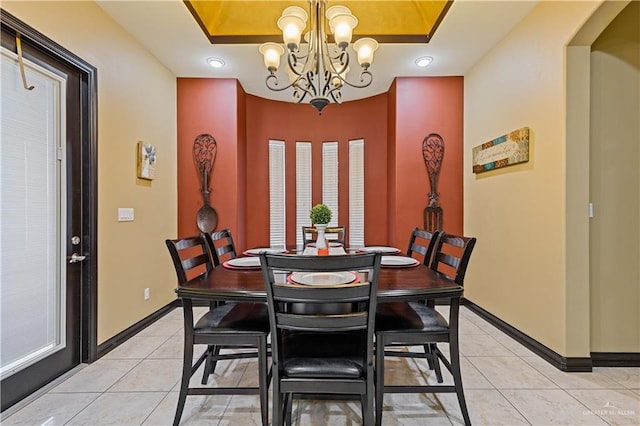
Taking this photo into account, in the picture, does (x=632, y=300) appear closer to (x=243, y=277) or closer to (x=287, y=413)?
(x=287, y=413)

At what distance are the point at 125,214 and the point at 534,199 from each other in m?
3.61

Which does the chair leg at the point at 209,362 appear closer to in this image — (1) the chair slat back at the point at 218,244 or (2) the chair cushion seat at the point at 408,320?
(1) the chair slat back at the point at 218,244

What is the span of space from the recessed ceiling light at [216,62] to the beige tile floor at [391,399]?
297 centimetres

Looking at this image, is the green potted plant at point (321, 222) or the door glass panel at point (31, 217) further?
the green potted plant at point (321, 222)

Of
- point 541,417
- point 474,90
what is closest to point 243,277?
point 541,417

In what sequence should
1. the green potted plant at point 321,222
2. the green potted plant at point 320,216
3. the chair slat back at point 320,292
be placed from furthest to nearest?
the green potted plant at point 320,216
the green potted plant at point 321,222
the chair slat back at point 320,292

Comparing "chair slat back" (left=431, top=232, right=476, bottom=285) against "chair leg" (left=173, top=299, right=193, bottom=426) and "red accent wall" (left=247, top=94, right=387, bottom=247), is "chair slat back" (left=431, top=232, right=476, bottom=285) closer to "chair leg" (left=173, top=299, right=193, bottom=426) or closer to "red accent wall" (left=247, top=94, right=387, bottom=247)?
"chair leg" (left=173, top=299, right=193, bottom=426)

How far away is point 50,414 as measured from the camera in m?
1.86

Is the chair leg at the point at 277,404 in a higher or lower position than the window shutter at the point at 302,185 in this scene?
lower

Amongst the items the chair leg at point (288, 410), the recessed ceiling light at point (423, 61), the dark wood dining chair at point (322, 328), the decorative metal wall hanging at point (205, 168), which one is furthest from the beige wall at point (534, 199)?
the decorative metal wall hanging at point (205, 168)

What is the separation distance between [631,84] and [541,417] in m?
2.42

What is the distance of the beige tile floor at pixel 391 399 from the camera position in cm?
181

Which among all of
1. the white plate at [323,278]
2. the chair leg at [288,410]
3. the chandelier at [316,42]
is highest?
the chandelier at [316,42]

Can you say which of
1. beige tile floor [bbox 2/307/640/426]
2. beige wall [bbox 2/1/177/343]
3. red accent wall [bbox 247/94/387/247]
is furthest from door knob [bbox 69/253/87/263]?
red accent wall [bbox 247/94/387/247]
